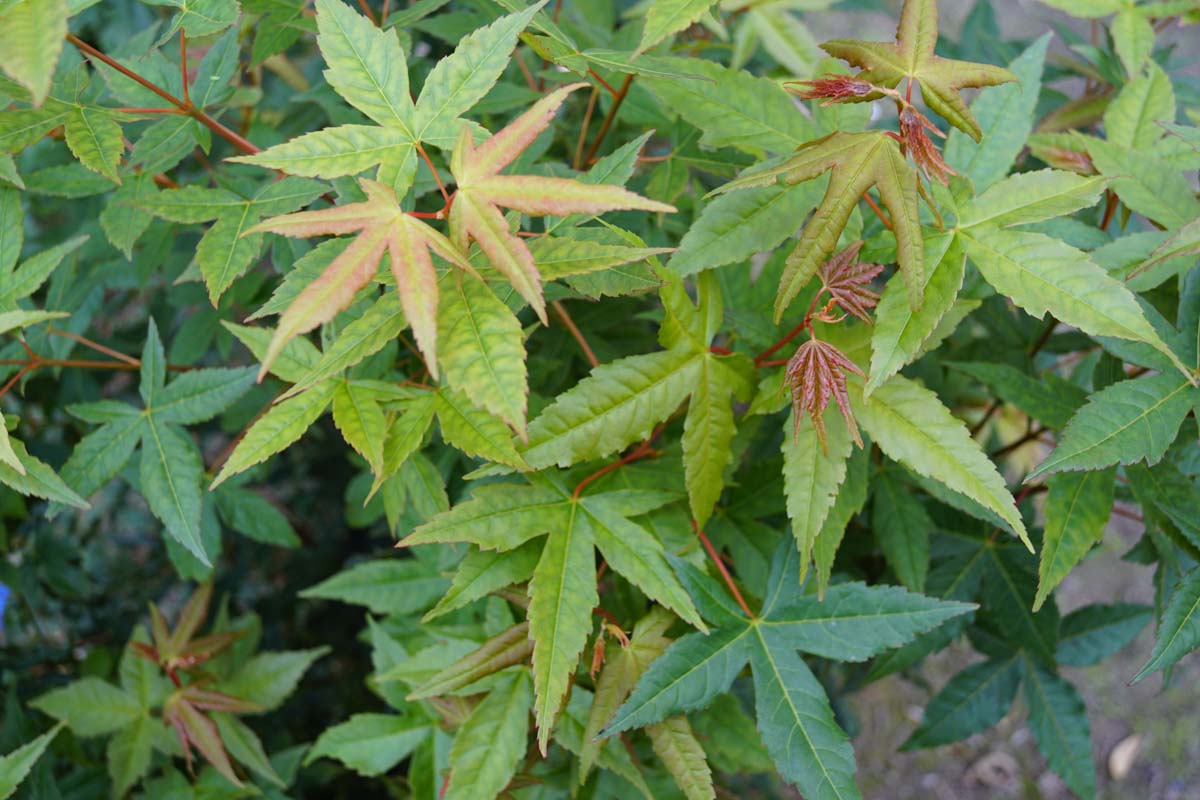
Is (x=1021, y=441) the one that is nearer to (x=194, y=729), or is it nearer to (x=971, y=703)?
(x=971, y=703)

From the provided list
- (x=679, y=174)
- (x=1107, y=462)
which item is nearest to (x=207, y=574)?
(x=679, y=174)

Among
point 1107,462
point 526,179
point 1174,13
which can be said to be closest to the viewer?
point 526,179

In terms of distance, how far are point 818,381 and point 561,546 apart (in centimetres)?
38

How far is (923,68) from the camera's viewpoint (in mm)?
1051

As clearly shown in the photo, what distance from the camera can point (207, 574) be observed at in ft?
5.71

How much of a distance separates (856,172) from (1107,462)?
0.44 meters

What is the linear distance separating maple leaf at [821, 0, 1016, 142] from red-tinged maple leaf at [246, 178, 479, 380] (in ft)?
1.65

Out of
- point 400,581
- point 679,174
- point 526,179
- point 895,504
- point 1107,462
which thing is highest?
point 526,179

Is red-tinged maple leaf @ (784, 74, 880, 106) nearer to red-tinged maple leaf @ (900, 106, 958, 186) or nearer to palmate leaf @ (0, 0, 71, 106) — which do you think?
red-tinged maple leaf @ (900, 106, 958, 186)

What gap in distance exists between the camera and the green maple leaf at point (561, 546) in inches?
43.1

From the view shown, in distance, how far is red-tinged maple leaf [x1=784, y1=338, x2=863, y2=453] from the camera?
40.9 inches

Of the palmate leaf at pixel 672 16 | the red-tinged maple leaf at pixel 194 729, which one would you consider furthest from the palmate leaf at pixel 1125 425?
the red-tinged maple leaf at pixel 194 729

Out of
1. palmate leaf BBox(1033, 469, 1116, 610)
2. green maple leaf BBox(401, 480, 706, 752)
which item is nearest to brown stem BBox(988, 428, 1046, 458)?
palmate leaf BBox(1033, 469, 1116, 610)

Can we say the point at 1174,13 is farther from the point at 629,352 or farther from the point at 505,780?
the point at 505,780
